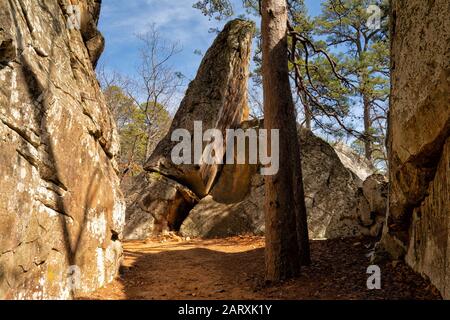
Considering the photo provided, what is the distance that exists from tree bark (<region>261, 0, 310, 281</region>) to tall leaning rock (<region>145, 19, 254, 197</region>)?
6651 mm

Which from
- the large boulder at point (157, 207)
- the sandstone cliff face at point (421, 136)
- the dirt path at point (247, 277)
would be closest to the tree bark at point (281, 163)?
the dirt path at point (247, 277)

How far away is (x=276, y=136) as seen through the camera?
6414mm

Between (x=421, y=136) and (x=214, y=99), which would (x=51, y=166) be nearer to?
(x=421, y=136)

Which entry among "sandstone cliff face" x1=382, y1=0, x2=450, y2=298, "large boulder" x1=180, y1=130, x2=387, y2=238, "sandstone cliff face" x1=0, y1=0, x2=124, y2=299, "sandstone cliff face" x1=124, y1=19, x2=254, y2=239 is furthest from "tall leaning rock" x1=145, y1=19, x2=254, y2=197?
"sandstone cliff face" x1=382, y1=0, x2=450, y2=298

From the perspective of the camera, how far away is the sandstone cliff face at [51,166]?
4.43 metres

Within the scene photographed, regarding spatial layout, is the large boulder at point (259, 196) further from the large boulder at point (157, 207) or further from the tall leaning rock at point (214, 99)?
the tall leaning rock at point (214, 99)

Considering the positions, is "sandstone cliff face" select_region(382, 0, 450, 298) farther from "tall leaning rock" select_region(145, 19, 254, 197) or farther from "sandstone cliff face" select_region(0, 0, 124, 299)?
"tall leaning rock" select_region(145, 19, 254, 197)

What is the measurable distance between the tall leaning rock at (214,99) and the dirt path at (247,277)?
4.13 metres

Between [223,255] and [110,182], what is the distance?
11.7 ft

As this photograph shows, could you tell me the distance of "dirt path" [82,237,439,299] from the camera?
212 inches

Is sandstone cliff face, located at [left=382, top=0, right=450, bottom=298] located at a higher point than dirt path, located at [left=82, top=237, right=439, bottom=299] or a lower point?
higher
